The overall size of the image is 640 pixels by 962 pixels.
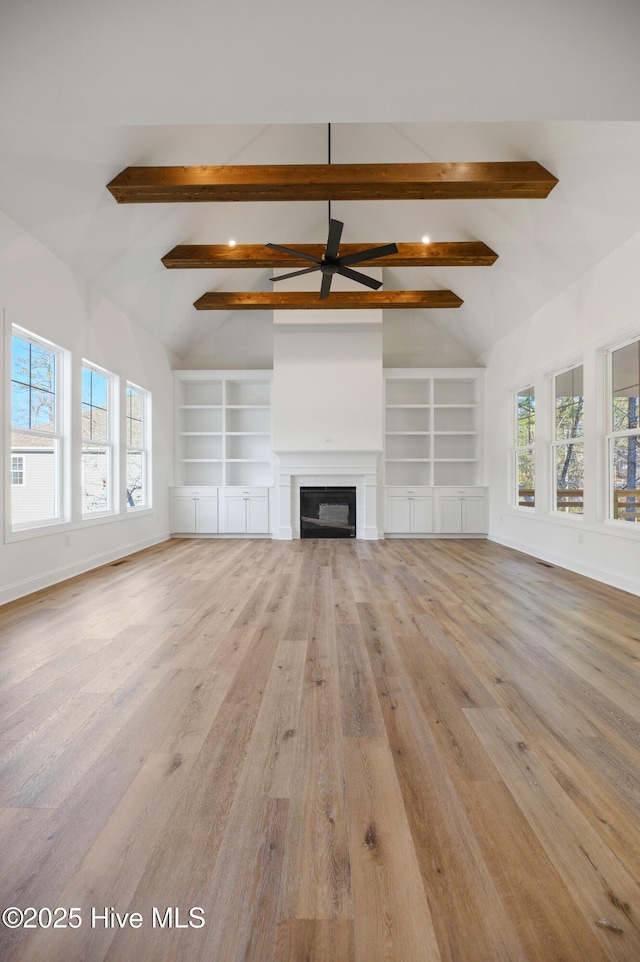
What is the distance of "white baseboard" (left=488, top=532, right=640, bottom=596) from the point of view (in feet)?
13.9

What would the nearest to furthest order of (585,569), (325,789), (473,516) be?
(325,789) < (585,569) < (473,516)

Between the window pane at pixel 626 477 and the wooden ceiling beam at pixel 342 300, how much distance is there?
367cm

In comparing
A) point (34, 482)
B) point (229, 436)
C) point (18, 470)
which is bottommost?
point (34, 482)

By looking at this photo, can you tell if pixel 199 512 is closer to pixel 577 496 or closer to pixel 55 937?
pixel 577 496

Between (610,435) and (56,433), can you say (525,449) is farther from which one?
(56,433)

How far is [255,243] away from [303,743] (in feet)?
19.8

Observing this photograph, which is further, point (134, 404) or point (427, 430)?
point (427, 430)

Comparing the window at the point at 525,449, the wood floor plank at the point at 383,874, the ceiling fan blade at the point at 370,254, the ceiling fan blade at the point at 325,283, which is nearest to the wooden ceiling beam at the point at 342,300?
the window at the point at 525,449

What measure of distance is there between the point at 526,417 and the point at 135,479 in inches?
211

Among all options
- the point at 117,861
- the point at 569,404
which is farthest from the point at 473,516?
the point at 117,861

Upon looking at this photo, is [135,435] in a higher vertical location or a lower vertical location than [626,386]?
lower

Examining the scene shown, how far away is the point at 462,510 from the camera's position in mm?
8164

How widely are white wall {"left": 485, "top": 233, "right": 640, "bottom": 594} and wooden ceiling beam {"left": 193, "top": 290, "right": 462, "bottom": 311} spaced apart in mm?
1183

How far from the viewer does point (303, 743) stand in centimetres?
181
